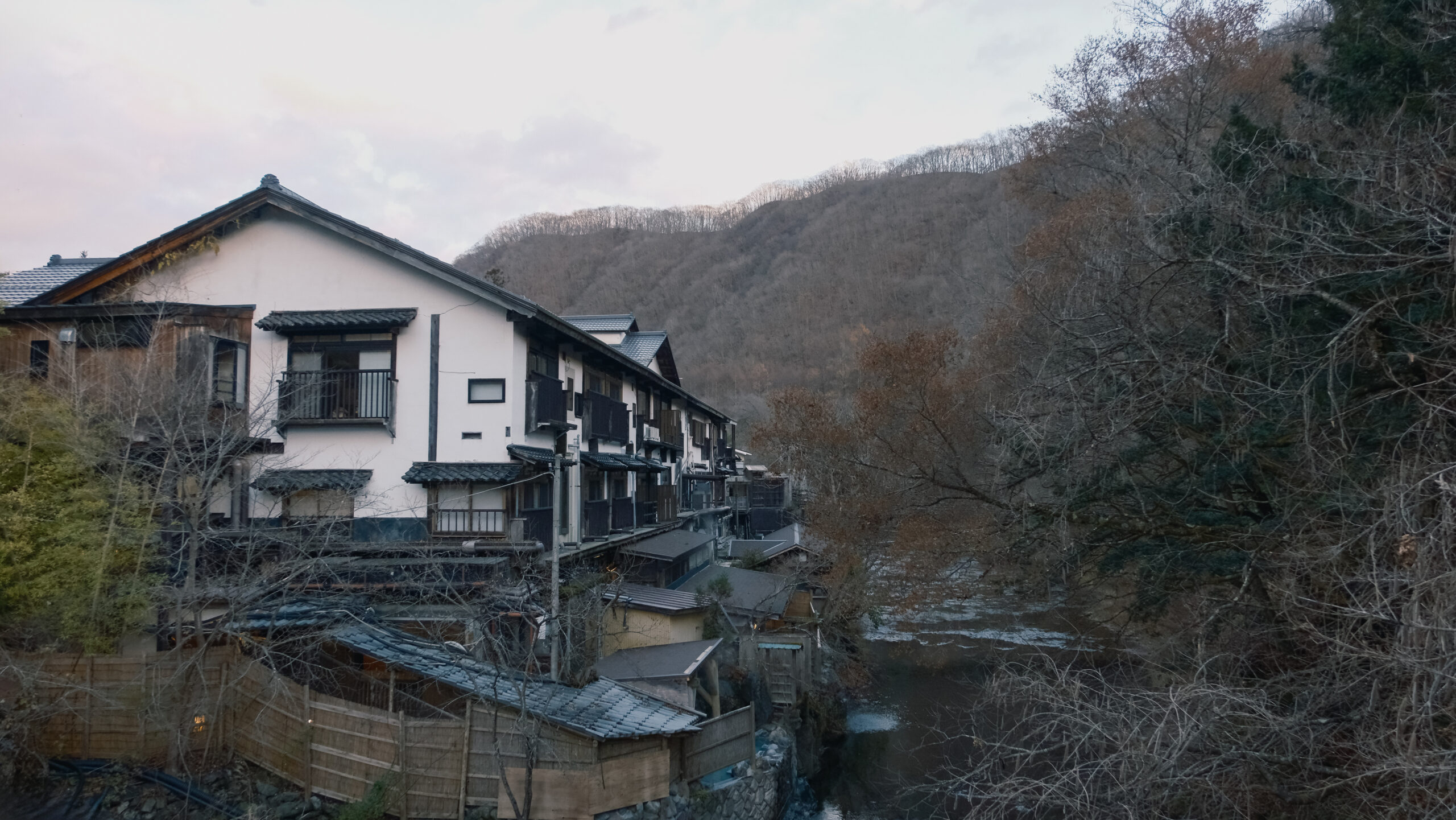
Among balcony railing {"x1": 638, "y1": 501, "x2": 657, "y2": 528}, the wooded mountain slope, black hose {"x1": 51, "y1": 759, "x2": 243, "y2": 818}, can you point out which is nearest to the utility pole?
black hose {"x1": 51, "y1": 759, "x2": 243, "y2": 818}

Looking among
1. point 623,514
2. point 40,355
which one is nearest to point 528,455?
point 623,514

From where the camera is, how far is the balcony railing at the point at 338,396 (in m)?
15.1

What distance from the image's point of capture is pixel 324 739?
9664 mm

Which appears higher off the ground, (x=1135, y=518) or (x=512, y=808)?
(x=1135, y=518)

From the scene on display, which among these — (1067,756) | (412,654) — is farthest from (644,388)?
(1067,756)

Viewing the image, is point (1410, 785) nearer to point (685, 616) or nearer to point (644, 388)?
point (685, 616)

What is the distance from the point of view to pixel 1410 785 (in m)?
4.42

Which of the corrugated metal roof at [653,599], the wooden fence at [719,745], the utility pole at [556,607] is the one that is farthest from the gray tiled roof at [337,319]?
the wooden fence at [719,745]

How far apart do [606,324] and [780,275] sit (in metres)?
61.6

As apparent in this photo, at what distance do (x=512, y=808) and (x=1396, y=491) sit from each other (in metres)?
8.95

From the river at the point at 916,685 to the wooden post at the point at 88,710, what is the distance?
10251 mm

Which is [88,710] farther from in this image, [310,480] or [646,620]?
[646,620]

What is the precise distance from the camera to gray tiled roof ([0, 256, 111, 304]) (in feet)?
52.8

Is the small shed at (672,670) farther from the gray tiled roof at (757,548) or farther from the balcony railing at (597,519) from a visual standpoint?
the gray tiled roof at (757,548)
